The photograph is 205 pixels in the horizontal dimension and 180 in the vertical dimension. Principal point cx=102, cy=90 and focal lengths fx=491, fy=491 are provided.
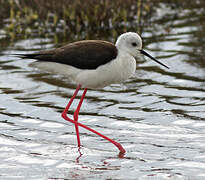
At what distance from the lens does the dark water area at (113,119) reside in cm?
518

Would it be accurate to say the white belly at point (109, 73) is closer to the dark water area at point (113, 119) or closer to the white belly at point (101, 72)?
the white belly at point (101, 72)

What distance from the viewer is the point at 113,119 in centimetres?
691

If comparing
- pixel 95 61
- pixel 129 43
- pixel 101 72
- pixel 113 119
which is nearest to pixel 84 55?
→ pixel 95 61

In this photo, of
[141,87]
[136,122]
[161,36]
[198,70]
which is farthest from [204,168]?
[161,36]

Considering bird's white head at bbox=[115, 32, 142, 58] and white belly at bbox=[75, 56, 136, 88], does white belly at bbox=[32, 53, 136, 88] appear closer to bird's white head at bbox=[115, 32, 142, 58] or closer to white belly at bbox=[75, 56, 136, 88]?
white belly at bbox=[75, 56, 136, 88]

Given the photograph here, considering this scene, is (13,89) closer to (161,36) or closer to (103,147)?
(103,147)

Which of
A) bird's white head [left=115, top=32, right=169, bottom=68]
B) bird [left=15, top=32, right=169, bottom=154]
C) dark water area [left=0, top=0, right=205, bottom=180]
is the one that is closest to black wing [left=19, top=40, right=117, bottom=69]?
bird [left=15, top=32, right=169, bottom=154]

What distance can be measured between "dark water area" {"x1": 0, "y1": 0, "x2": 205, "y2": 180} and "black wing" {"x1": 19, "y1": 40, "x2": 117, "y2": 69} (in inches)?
16.7

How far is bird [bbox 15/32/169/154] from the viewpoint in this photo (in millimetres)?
5789

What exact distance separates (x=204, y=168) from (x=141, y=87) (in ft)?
11.1

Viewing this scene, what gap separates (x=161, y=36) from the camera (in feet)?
36.9

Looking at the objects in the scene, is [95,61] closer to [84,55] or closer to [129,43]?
[84,55]

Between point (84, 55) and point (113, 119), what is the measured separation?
1.37 metres

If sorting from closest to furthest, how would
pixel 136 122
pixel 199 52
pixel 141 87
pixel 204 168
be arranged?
1. pixel 204 168
2. pixel 136 122
3. pixel 141 87
4. pixel 199 52
